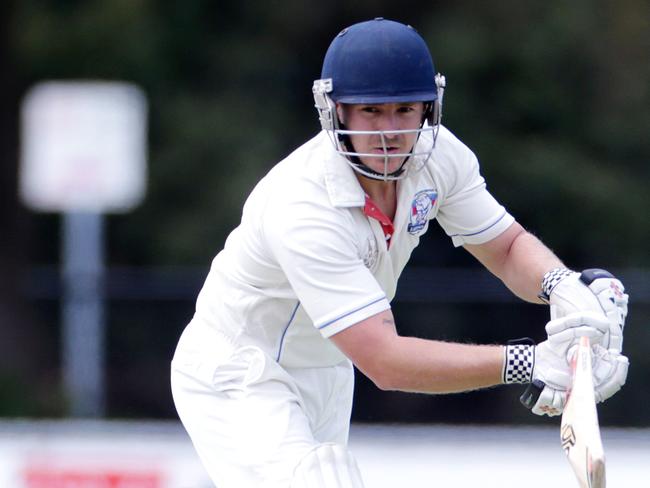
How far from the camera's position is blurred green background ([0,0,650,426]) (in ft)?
35.0

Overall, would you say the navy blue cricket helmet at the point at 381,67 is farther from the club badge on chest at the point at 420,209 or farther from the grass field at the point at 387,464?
the grass field at the point at 387,464

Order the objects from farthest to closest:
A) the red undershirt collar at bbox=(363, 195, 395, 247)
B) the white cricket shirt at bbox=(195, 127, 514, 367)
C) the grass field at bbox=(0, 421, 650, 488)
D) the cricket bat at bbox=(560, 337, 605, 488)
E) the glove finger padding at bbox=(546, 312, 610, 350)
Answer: the grass field at bbox=(0, 421, 650, 488) < the red undershirt collar at bbox=(363, 195, 395, 247) < the white cricket shirt at bbox=(195, 127, 514, 367) < the glove finger padding at bbox=(546, 312, 610, 350) < the cricket bat at bbox=(560, 337, 605, 488)

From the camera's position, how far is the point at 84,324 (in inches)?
336

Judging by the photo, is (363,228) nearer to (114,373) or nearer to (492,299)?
(492,299)

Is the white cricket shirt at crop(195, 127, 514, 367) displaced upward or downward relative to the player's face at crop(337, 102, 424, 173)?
downward

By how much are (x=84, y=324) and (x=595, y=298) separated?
581 centimetres

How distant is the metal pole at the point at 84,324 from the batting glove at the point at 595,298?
553 centimetres

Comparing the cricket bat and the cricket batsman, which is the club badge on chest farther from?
the cricket bat

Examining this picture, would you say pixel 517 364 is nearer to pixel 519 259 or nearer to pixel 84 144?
pixel 519 259

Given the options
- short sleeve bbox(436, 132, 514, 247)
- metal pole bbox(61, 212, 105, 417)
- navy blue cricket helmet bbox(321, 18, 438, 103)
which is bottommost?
metal pole bbox(61, 212, 105, 417)

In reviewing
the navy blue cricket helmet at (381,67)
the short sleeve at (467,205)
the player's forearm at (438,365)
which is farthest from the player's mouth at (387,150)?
the player's forearm at (438,365)

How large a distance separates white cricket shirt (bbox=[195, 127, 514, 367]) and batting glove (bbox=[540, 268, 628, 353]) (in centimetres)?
37

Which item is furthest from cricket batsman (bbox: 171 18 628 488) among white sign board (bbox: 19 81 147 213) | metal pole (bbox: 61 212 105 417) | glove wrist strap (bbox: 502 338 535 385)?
metal pole (bbox: 61 212 105 417)

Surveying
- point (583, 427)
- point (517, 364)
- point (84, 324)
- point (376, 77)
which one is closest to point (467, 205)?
point (376, 77)
